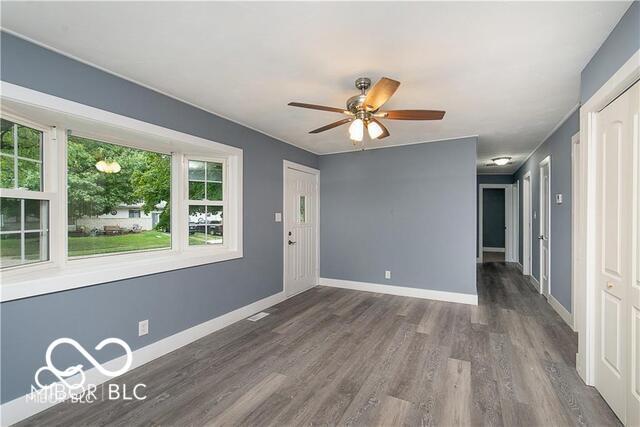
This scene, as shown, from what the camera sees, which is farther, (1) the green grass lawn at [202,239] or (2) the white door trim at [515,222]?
(2) the white door trim at [515,222]

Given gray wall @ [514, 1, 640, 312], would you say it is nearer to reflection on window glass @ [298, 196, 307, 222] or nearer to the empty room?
the empty room

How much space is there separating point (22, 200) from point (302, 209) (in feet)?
11.1

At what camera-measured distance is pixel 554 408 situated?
190cm

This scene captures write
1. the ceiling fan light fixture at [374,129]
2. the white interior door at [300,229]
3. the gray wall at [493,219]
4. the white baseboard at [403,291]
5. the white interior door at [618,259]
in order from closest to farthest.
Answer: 1. the white interior door at [618,259]
2. the ceiling fan light fixture at [374,129]
3. the white baseboard at [403,291]
4. the white interior door at [300,229]
5. the gray wall at [493,219]

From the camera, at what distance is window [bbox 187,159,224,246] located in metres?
3.28

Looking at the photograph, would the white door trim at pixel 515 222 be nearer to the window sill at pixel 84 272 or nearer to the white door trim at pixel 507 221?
the white door trim at pixel 507 221

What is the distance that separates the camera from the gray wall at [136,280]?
182cm

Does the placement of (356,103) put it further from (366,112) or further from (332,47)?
(332,47)

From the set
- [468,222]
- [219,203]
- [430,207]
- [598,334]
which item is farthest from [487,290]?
[219,203]

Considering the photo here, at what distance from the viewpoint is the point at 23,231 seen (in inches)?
79.3

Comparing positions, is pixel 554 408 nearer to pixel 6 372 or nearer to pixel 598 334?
pixel 598 334

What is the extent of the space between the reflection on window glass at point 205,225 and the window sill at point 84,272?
263 millimetres

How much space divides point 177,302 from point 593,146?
12.3 ft

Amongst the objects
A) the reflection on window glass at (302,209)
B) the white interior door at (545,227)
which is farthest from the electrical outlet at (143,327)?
the white interior door at (545,227)
